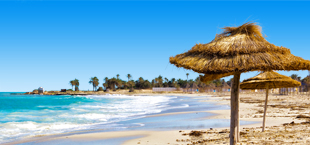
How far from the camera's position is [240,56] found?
14.0 ft

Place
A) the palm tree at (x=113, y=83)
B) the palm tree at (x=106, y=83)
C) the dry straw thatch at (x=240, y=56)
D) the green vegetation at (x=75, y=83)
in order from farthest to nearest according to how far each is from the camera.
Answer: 1. the green vegetation at (x=75, y=83)
2. the palm tree at (x=106, y=83)
3. the palm tree at (x=113, y=83)
4. the dry straw thatch at (x=240, y=56)

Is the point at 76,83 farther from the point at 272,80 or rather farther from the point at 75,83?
the point at 272,80

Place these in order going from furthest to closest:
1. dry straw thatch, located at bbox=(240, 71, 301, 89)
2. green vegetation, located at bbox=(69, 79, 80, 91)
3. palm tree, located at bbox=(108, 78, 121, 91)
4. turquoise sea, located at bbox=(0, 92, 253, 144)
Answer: green vegetation, located at bbox=(69, 79, 80, 91), palm tree, located at bbox=(108, 78, 121, 91), turquoise sea, located at bbox=(0, 92, 253, 144), dry straw thatch, located at bbox=(240, 71, 301, 89)

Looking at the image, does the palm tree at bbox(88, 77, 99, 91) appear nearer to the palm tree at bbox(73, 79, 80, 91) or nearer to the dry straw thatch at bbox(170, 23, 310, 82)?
the palm tree at bbox(73, 79, 80, 91)

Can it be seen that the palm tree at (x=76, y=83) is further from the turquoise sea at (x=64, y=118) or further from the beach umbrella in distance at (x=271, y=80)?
the beach umbrella in distance at (x=271, y=80)

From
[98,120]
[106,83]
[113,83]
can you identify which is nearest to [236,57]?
[98,120]

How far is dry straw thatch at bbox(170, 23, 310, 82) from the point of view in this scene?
161 inches

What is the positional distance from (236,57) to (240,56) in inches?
2.8

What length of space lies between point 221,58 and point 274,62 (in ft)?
2.79

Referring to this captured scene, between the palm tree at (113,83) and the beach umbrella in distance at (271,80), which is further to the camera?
the palm tree at (113,83)

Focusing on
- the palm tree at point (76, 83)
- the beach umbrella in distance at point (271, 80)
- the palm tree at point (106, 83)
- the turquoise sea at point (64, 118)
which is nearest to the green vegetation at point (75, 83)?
the palm tree at point (76, 83)

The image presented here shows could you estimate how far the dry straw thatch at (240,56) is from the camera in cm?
409

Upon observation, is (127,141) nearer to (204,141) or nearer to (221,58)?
(204,141)

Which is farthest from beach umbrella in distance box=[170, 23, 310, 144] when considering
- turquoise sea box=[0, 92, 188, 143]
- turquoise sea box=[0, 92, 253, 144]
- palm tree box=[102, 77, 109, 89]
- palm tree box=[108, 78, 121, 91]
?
palm tree box=[102, 77, 109, 89]
